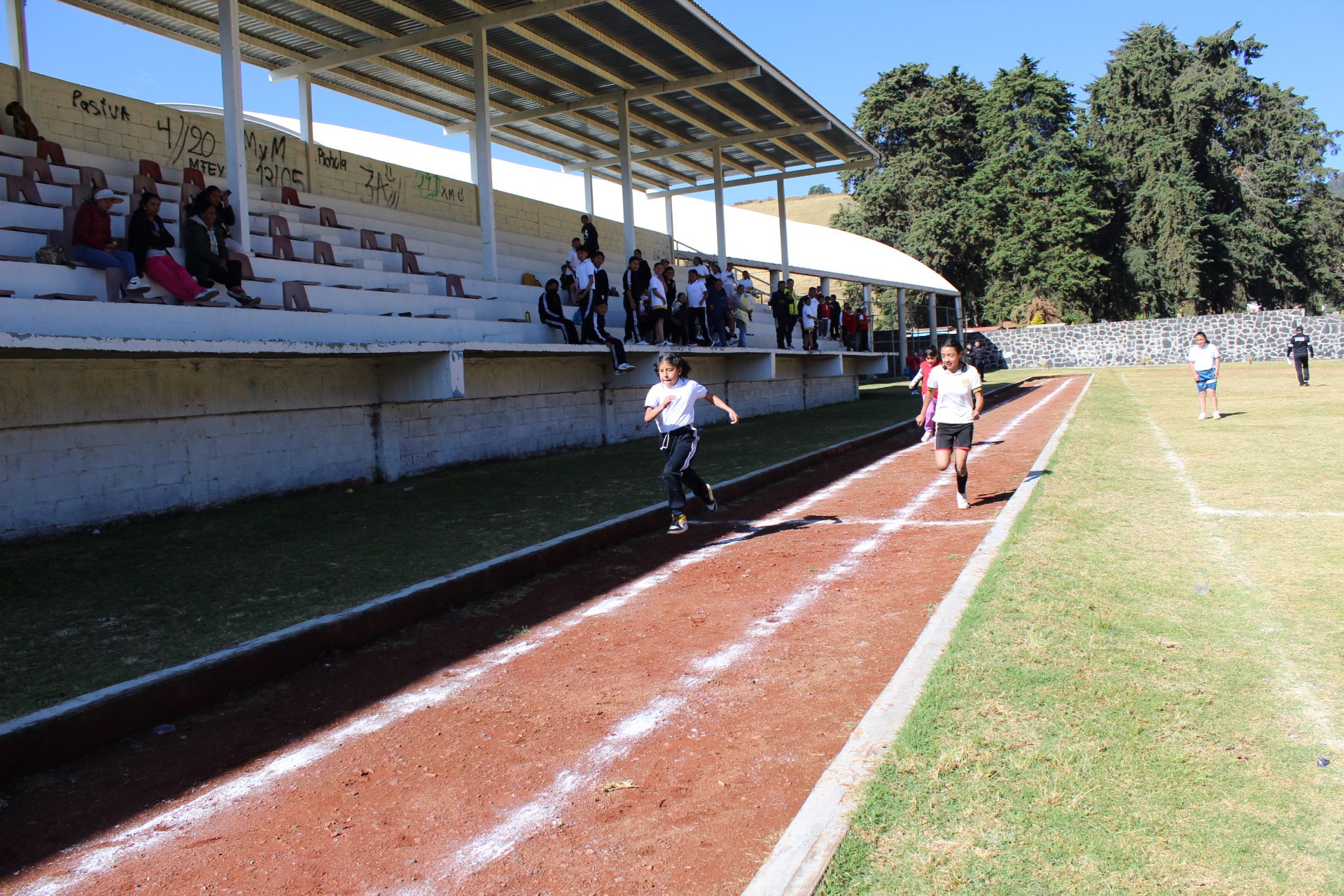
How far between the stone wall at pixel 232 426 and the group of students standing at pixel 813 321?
8.74 meters

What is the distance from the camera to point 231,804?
13.0 ft

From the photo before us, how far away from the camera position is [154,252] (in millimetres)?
9641

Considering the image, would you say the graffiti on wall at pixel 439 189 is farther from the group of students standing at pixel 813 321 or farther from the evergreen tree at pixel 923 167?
the evergreen tree at pixel 923 167

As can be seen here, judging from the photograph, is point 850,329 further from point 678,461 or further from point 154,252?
point 154,252

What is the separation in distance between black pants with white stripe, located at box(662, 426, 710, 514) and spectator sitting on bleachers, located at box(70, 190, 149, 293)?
18.0ft

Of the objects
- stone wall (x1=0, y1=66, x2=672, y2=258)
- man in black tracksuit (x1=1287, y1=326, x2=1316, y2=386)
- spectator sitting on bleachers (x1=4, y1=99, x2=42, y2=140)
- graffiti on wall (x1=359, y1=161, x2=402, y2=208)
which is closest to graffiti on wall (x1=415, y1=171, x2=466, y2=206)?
stone wall (x1=0, y1=66, x2=672, y2=258)

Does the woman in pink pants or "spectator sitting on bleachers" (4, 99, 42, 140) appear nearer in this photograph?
"spectator sitting on bleachers" (4, 99, 42, 140)

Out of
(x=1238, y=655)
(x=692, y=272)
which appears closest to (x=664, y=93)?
(x=692, y=272)

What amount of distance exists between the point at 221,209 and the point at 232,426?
2544 mm

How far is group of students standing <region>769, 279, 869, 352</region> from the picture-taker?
942 inches

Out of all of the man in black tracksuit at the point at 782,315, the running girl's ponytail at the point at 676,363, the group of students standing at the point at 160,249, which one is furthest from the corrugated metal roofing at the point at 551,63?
the running girl's ponytail at the point at 676,363

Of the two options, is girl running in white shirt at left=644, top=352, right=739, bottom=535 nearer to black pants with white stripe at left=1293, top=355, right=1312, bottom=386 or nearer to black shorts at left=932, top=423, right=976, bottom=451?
black shorts at left=932, top=423, right=976, bottom=451

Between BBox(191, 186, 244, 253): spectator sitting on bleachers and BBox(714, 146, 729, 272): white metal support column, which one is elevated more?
BBox(714, 146, 729, 272): white metal support column

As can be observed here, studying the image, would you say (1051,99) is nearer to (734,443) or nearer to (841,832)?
(734,443)
